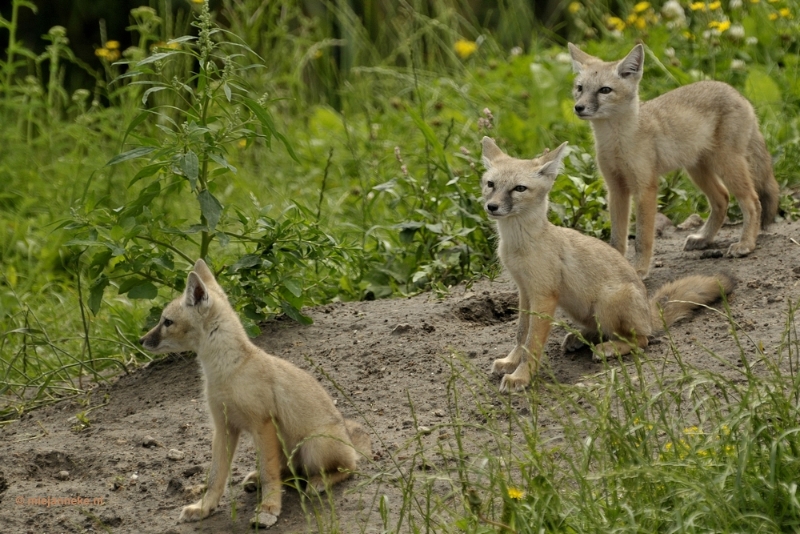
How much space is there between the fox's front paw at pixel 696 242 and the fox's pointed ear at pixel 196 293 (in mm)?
3323

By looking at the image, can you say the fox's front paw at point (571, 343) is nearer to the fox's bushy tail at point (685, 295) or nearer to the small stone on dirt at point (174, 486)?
the fox's bushy tail at point (685, 295)

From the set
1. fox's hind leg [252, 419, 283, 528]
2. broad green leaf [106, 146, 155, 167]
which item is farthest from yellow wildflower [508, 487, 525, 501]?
broad green leaf [106, 146, 155, 167]

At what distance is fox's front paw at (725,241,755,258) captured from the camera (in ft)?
19.2

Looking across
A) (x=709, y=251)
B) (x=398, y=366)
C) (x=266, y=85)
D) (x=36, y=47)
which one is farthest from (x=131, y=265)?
(x=36, y=47)

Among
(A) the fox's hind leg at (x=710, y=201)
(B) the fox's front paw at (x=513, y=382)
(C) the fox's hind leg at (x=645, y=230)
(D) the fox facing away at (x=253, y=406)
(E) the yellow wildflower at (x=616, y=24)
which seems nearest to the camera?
(D) the fox facing away at (x=253, y=406)

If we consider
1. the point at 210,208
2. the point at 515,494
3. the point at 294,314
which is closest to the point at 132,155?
the point at 210,208

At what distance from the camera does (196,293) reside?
13.6 feet

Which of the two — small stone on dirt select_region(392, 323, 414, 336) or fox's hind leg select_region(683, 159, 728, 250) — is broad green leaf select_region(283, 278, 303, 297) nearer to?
small stone on dirt select_region(392, 323, 414, 336)

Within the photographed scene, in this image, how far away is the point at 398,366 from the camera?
16.8ft

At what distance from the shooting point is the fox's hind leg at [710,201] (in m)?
6.13

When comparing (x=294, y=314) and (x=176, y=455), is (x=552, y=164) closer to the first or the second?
(x=294, y=314)

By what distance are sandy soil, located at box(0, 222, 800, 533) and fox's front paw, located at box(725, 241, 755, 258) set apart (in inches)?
2.1

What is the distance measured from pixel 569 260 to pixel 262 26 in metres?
6.69

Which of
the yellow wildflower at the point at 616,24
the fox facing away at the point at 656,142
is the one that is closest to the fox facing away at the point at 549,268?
the fox facing away at the point at 656,142
